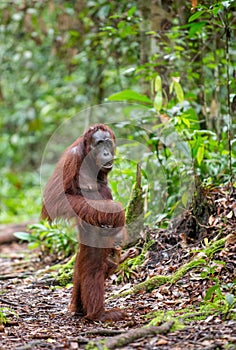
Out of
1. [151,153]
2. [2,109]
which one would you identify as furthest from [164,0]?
[2,109]

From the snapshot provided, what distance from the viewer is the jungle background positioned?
3492 mm

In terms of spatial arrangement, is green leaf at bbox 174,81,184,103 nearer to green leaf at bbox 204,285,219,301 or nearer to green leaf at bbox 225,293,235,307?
green leaf at bbox 204,285,219,301

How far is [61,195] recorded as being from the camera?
12.9 feet

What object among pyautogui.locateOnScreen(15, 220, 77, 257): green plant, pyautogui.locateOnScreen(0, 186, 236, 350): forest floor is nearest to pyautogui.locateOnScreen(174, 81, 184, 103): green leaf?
pyautogui.locateOnScreen(0, 186, 236, 350): forest floor

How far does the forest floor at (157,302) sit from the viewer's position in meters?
2.95

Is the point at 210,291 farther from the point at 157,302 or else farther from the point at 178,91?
the point at 178,91

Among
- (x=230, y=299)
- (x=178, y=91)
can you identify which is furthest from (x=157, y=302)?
(x=178, y=91)

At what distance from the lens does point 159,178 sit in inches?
218

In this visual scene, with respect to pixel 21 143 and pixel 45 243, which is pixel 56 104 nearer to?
pixel 21 143

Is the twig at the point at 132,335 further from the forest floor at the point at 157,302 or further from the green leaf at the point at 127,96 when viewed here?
the green leaf at the point at 127,96

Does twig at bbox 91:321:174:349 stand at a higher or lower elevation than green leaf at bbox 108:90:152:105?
lower

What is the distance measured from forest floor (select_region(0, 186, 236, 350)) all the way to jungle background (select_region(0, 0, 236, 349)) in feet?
0.03

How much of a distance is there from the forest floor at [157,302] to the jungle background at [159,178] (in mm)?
11

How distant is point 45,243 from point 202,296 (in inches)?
111
